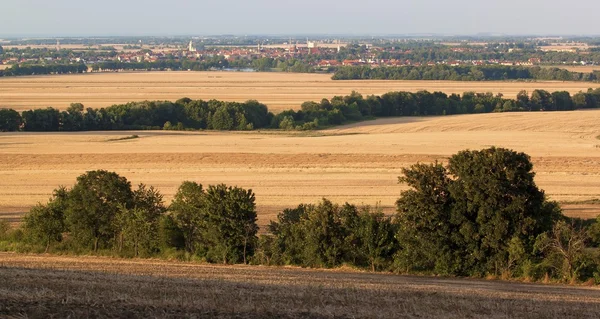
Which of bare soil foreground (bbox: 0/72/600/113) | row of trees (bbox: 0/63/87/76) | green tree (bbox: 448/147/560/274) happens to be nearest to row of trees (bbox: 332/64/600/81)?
bare soil foreground (bbox: 0/72/600/113)

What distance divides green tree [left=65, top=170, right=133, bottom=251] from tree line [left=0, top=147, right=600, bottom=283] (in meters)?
0.04

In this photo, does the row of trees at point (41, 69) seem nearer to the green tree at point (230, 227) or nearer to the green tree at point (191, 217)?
the green tree at point (191, 217)

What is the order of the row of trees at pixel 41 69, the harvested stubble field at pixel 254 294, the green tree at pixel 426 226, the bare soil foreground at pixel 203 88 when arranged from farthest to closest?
1. the row of trees at pixel 41 69
2. the bare soil foreground at pixel 203 88
3. the green tree at pixel 426 226
4. the harvested stubble field at pixel 254 294

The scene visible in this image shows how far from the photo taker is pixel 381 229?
82.4 ft

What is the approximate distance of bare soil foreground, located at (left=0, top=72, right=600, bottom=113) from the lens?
102312 mm

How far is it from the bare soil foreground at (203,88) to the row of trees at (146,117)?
12.7 metres

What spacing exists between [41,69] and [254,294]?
153m

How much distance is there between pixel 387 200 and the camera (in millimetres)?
38750

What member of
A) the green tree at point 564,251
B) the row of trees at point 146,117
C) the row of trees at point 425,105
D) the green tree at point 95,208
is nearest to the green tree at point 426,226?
the green tree at point 564,251

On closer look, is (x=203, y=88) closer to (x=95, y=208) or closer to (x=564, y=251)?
(x=95, y=208)

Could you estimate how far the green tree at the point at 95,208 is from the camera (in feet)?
89.7

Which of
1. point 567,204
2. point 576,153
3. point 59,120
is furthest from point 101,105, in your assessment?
point 567,204

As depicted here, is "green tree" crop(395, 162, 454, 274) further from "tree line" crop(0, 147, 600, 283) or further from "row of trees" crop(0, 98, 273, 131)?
"row of trees" crop(0, 98, 273, 131)

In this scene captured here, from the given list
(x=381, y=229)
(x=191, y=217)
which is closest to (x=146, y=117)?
(x=191, y=217)
